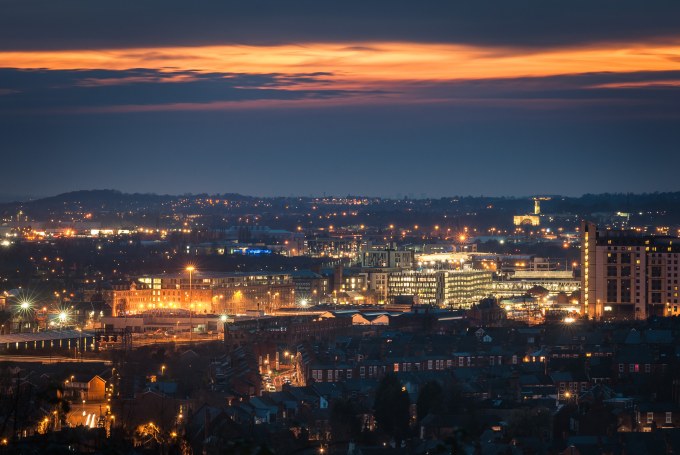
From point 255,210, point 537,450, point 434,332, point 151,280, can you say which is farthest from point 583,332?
point 255,210

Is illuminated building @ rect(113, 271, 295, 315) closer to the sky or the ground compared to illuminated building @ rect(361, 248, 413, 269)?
closer to the ground

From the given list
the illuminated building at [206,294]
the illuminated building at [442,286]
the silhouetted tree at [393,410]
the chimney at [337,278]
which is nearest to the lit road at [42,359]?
the silhouetted tree at [393,410]

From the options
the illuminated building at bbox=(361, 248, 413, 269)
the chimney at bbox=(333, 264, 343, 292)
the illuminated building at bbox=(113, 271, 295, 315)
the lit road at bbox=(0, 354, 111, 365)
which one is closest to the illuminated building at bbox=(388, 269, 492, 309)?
the chimney at bbox=(333, 264, 343, 292)

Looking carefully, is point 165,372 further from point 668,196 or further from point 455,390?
point 668,196

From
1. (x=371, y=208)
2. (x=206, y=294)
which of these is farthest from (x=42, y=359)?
(x=371, y=208)

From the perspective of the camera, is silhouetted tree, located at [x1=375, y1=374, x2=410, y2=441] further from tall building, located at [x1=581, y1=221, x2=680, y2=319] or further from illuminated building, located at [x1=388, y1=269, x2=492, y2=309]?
illuminated building, located at [x1=388, y1=269, x2=492, y2=309]

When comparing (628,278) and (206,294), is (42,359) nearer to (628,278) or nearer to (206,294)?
(628,278)

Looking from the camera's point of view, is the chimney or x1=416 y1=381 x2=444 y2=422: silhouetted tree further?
the chimney

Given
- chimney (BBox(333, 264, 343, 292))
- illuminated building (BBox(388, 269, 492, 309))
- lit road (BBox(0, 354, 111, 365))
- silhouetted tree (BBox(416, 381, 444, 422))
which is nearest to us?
silhouetted tree (BBox(416, 381, 444, 422))

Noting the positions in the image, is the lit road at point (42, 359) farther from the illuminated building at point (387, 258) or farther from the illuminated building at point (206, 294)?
the illuminated building at point (387, 258)
